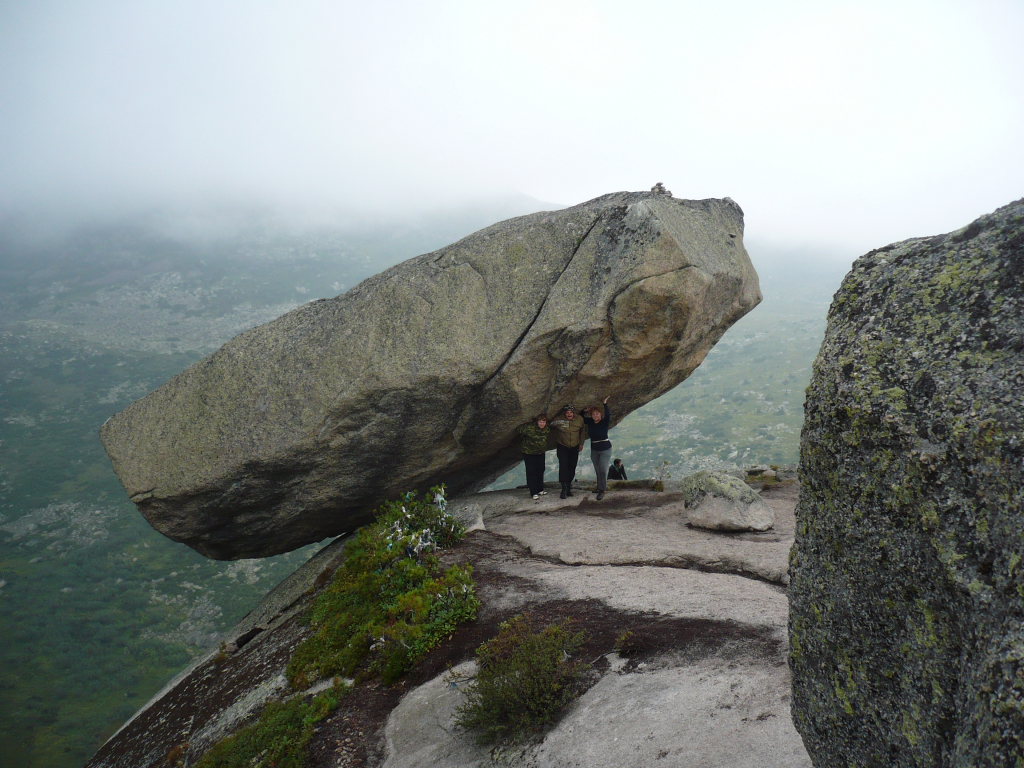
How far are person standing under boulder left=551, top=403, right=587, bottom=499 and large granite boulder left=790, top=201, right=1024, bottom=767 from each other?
14.9m

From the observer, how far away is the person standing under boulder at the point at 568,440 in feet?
63.7

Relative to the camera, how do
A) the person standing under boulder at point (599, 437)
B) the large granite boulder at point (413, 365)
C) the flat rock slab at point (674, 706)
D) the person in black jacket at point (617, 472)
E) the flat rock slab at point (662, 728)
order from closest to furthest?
1. the flat rock slab at point (662, 728)
2. the flat rock slab at point (674, 706)
3. the large granite boulder at point (413, 365)
4. the person standing under boulder at point (599, 437)
5. the person in black jacket at point (617, 472)

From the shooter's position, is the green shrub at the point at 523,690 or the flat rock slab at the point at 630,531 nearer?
the green shrub at the point at 523,690

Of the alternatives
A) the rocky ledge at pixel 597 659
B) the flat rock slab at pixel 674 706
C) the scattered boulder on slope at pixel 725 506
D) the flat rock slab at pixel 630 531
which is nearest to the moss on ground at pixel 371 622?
the rocky ledge at pixel 597 659

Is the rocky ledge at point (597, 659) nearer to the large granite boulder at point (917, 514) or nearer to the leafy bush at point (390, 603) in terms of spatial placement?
the leafy bush at point (390, 603)

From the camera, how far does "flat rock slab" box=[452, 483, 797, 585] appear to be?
13.3 metres

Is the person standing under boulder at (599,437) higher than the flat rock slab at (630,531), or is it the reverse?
the person standing under boulder at (599,437)

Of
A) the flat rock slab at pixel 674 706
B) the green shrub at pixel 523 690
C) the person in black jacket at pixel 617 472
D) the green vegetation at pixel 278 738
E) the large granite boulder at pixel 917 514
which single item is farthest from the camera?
the person in black jacket at pixel 617 472

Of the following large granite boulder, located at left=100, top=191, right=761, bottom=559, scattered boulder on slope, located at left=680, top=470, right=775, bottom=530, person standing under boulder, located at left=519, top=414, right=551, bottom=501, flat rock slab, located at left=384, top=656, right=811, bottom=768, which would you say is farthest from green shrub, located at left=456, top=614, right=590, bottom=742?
person standing under boulder, located at left=519, top=414, right=551, bottom=501

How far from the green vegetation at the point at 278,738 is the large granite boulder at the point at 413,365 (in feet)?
28.8

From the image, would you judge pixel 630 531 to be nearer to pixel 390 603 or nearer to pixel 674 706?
pixel 390 603

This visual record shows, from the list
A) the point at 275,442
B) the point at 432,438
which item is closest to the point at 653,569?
the point at 432,438

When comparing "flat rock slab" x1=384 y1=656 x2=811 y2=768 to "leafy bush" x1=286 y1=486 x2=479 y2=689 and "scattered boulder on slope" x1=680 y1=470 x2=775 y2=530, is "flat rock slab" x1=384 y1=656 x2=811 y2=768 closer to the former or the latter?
"leafy bush" x1=286 y1=486 x2=479 y2=689

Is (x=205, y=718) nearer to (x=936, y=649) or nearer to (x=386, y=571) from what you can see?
(x=386, y=571)
